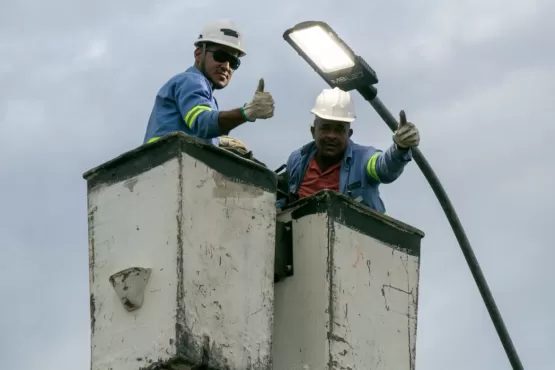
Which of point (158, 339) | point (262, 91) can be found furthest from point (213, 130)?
point (158, 339)

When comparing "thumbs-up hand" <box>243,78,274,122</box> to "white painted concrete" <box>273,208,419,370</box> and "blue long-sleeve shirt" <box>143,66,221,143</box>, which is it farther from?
"white painted concrete" <box>273,208,419,370</box>

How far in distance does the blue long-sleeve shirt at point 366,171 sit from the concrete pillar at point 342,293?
0.62 metres

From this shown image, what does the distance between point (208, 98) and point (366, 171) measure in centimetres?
142

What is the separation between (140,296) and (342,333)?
149 centimetres

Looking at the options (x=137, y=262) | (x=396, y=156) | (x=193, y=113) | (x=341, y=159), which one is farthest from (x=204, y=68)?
(x=137, y=262)

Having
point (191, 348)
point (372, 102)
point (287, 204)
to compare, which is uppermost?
point (372, 102)

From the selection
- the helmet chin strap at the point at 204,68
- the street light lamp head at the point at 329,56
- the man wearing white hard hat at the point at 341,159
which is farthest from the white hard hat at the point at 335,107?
the street light lamp head at the point at 329,56

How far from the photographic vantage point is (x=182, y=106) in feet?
34.8

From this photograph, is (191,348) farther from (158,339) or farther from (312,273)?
(312,273)

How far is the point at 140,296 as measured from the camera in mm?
9172

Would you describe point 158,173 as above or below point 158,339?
above

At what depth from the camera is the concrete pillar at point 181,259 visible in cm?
899

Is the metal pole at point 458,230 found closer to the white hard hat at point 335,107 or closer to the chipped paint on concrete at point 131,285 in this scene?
the white hard hat at point 335,107

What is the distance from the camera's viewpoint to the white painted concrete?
984cm
